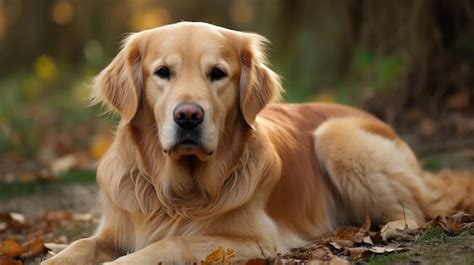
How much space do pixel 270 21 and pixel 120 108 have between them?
10674 mm

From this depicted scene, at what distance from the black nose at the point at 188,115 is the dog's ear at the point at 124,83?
0.51 metres

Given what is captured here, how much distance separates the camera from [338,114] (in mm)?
5816

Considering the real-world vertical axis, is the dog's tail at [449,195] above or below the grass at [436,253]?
below

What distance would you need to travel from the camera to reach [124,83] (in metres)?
4.60

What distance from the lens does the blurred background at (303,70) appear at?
28.7 ft

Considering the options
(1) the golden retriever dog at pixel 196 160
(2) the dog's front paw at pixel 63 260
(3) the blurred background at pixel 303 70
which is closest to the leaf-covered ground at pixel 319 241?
(1) the golden retriever dog at pixel 196 160

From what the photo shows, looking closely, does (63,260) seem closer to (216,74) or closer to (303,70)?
(216,74)

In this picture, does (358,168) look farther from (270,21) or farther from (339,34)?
(270,21)

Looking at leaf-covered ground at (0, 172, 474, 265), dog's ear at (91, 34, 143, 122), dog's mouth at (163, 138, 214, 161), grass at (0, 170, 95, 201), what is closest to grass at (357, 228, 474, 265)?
leaf-covered ground at (0, 172, 474, 265)

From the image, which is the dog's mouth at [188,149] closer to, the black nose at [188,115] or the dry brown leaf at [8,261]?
the black nose at [188,115]

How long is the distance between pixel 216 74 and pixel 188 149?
490 millimetres

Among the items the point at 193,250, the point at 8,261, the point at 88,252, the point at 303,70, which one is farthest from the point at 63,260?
the point at 303,70

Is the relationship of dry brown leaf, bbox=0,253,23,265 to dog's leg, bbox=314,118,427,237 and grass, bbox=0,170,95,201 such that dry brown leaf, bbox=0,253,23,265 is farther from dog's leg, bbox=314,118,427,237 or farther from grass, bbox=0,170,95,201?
grass, bbox=0,170,95,201

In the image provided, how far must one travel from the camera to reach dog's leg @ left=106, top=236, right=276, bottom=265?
407 centimetres
